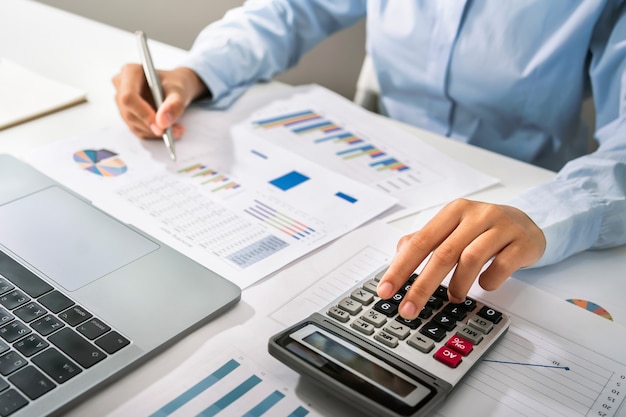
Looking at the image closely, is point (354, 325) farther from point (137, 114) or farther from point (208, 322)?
point (137, 114)

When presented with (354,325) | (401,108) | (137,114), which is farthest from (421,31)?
(354,325)

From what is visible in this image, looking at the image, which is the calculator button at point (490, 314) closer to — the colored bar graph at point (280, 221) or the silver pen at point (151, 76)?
the colored bar graph at point (280, 221)

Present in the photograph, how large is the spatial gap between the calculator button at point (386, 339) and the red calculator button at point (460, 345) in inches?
1.6

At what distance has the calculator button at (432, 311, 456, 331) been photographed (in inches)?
19.2

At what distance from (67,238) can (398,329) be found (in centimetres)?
29

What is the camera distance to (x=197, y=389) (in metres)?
0.43

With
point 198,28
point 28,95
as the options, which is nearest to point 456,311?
point 28,95

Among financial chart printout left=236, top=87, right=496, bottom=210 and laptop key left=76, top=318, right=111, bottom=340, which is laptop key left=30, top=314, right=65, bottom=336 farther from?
financial chart printout left=236, top=87, right=496, bottom=210

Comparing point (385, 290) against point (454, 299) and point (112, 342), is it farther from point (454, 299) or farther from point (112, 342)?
point (112, 342)

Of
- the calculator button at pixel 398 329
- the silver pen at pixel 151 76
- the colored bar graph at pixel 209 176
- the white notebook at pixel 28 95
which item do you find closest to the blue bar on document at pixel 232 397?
the calculator button at pixel 398 329

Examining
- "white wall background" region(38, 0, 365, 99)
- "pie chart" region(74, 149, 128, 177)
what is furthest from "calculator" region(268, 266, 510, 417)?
"white wall background" region(38, 0, 365, 99)

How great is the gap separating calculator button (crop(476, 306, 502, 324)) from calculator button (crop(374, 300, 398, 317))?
68 millimetres

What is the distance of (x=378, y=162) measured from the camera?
30.7 inches

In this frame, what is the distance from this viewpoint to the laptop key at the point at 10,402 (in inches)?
15.0
